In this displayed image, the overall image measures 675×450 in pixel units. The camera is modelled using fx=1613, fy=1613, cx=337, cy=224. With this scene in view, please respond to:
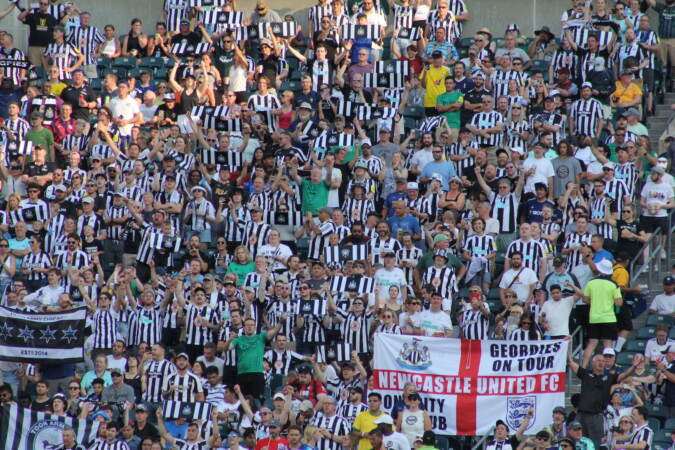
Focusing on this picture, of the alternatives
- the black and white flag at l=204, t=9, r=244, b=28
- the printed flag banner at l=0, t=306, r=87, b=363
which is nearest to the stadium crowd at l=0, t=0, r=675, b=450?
the black and white flag at l=204, t=9, r=244, b=28

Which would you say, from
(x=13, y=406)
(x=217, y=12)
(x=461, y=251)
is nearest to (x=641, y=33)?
(x=461, y=251)

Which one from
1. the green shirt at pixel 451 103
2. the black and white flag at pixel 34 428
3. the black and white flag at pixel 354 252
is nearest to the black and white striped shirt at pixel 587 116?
the green shirt at pixel 451 103

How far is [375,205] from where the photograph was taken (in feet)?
82.8

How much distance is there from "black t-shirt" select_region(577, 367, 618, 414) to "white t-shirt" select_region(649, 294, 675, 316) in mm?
1982

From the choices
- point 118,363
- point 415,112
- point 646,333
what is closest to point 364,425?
point 118,363

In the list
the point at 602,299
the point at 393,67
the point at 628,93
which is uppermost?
A: the point at 393,67

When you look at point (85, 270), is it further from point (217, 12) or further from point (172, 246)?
point (217, 12)

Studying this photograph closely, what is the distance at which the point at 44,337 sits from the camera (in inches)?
894

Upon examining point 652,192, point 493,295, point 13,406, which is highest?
point 652,192

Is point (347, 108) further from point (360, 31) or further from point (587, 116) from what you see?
point (587, 116)

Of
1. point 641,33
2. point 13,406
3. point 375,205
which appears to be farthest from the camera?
point 641,33

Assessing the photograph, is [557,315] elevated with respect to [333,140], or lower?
lower

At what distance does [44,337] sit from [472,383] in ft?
20.5

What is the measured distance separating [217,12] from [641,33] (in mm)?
7938
